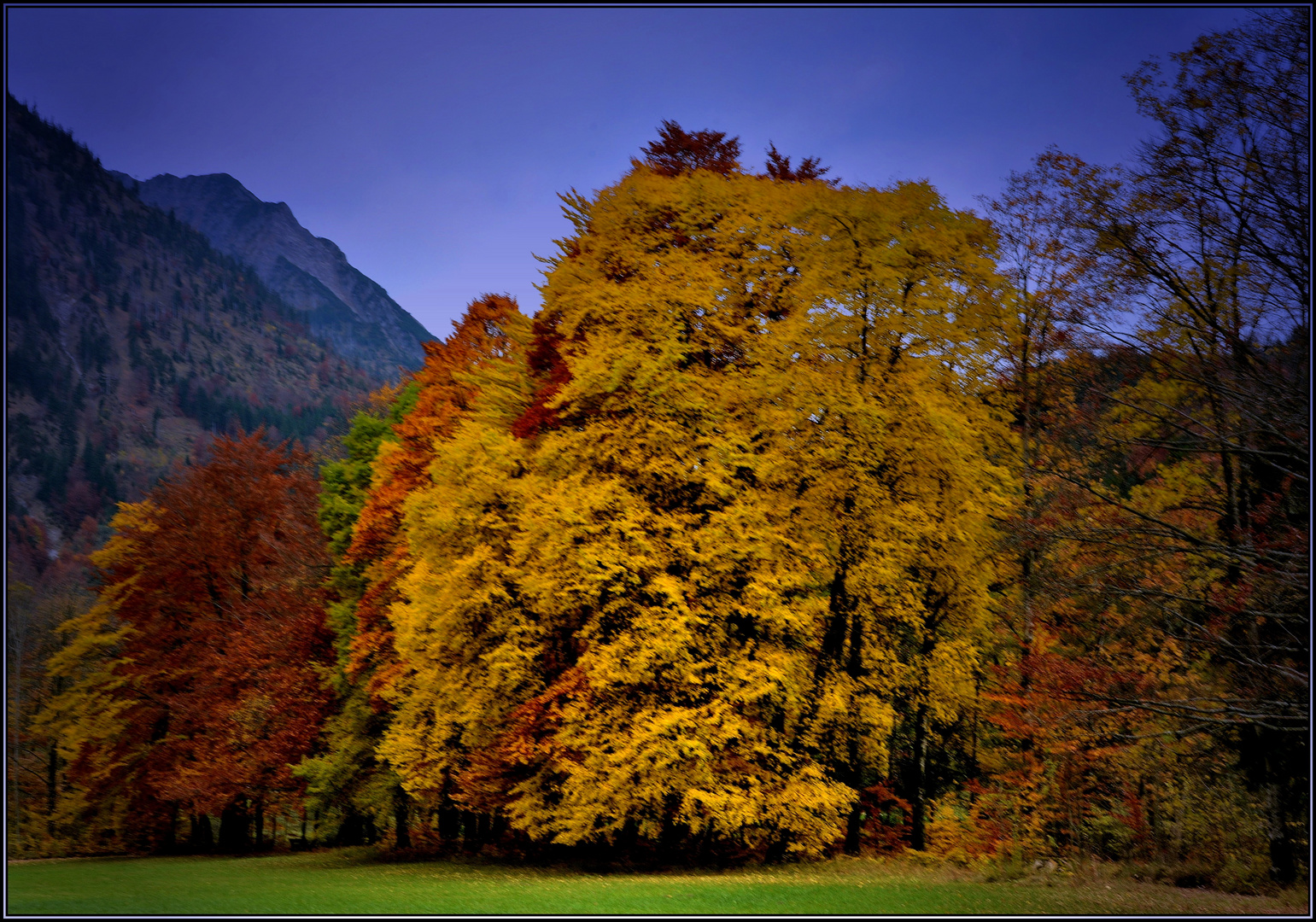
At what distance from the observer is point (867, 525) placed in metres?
19.7

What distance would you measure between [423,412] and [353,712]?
393 inches

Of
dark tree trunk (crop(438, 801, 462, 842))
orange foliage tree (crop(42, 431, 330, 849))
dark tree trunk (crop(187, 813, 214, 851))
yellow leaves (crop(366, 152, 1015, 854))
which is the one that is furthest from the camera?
dark tree trunk (crop(187, 813, 214, 851))

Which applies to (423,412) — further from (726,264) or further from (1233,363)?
(1233,363)

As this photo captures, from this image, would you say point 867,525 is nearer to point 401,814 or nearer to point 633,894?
point 633,894

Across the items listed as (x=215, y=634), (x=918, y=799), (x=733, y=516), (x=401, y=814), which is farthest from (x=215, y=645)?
(x=918, y=799)

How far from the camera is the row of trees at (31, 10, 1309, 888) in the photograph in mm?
13453

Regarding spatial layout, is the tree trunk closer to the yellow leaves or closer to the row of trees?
the row of trees

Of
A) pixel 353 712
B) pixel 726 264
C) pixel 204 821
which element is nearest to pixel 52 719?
pixel 204 821

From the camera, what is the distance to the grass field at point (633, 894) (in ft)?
45.0

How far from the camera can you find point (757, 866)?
1931cm

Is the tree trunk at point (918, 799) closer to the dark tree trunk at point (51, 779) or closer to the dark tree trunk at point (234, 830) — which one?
→ the dark tree trunk at point (234, 830)

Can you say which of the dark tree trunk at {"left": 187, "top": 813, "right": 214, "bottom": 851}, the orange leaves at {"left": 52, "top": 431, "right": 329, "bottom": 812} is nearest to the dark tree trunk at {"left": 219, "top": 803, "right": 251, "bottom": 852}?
the dark tree trunk at {"left": 187, "top": 813, "right": 214, "bottom": 851}

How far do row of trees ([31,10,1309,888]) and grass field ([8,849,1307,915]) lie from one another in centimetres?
128

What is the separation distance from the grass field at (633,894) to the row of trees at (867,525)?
4.20 feet
